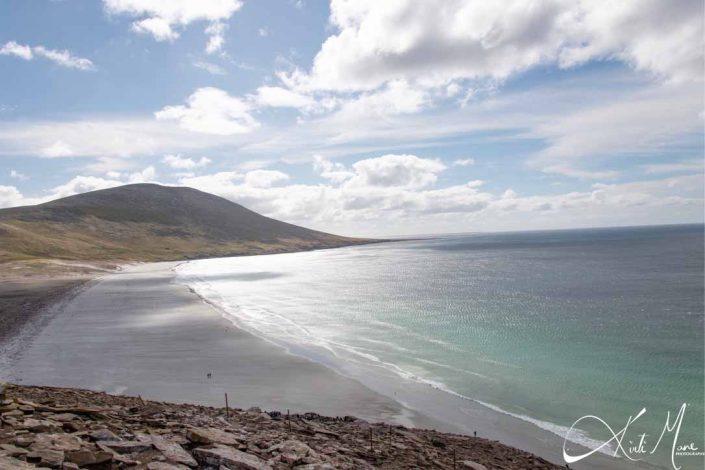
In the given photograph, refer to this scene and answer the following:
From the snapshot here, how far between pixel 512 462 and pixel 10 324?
160 ft

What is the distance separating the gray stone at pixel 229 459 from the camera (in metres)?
11.8

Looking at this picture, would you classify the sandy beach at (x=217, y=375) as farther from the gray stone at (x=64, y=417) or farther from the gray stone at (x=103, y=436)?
the gray stone at (x=103, y=436)

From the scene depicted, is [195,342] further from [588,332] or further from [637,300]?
[637,300]

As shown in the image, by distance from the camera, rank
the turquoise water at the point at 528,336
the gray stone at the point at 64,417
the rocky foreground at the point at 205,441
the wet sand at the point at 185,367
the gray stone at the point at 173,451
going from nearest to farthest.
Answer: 1. the rocky foreground at the point at 205,441
2. the gray stone at the point at 173,451
3. the gray stone at the point at 64,417
4. the wet sand at the point at 185,367
5. the turquoise water at the point at 528,336

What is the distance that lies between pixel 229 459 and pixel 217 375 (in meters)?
17.7

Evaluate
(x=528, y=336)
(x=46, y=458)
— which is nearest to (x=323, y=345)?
(x=528, y=336)

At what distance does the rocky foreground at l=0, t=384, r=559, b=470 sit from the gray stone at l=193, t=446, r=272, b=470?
0.03 metres

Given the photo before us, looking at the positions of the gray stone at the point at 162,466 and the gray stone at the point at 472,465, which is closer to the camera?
the gray stone at the point at 162,466

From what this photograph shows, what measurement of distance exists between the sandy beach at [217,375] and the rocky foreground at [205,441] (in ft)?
11.1

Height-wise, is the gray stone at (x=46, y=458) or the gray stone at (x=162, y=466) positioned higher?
the gray stone at (x=46, y=458)

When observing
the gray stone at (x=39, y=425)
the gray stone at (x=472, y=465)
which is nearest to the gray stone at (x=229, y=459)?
the gray stone at (x=39, y=425)

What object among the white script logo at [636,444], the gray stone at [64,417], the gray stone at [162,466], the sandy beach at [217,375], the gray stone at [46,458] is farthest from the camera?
the sandy beach at [217,375]

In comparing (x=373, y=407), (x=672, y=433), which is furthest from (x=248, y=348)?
(x=672, y=433)

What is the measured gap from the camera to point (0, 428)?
468 inches
